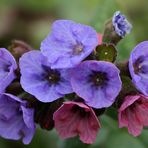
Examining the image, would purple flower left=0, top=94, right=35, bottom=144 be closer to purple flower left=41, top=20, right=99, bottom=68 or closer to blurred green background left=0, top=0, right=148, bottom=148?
purple flower left=41, top=20, right=99, bottom=68

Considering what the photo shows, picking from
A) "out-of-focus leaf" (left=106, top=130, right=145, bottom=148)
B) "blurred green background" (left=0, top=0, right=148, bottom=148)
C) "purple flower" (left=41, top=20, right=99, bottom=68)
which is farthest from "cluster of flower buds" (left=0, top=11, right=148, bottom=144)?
"blurred green background" (left=0, top=0, right=148, bottom=148)

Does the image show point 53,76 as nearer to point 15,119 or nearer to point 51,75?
point 51,75

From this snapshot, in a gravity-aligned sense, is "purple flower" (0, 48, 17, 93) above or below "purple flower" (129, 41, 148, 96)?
below

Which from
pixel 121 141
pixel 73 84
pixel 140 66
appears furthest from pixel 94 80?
pixel 121 141

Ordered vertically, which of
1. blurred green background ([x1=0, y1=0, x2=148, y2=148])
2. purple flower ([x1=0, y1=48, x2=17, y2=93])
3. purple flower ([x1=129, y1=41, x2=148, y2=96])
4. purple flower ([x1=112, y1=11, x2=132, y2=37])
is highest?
purple flower ([x1=112, y1=11, x2=132, y2=37])

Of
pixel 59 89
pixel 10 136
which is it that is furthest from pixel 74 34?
pixel 10 136
